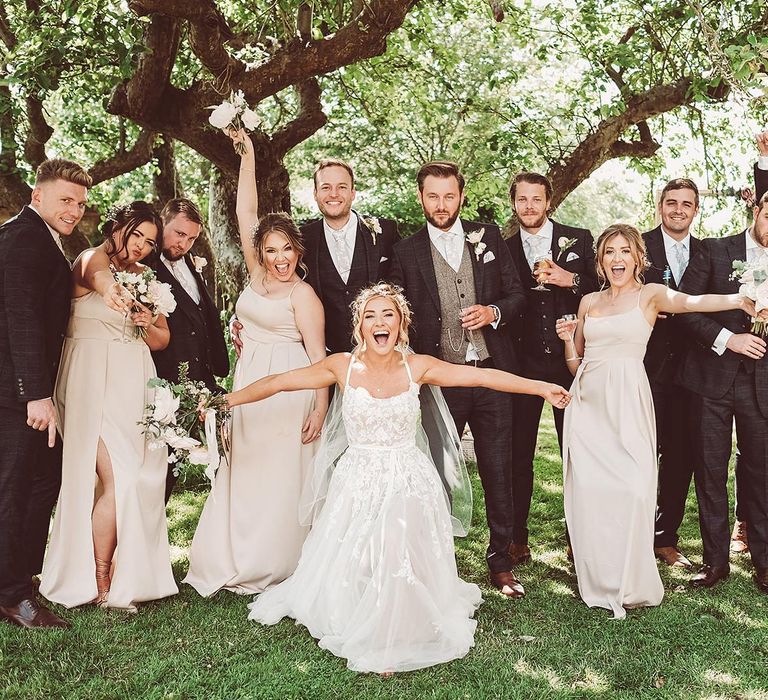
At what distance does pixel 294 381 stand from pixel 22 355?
145cm

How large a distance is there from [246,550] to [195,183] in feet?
40.5

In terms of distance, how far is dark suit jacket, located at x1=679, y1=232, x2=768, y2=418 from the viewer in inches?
193

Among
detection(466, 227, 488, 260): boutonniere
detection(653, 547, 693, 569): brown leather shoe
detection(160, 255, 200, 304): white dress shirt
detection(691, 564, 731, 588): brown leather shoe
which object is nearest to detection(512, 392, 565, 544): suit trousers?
detection(653, 547, 693, 569): brown leather shoe

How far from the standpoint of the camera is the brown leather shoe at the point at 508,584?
4.87m

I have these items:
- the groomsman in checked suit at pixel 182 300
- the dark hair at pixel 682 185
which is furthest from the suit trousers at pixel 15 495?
the dark hair at pixel 682 185

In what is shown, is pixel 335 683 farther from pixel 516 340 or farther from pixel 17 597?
pixel 516 340

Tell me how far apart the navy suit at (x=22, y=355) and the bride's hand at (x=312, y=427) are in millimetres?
1517

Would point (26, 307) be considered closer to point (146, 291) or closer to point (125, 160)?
point (146, 291)

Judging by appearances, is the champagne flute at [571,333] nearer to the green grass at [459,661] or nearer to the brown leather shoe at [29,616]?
the green grass at [459,661]

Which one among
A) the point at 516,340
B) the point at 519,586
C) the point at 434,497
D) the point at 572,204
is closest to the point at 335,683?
the point at 434,497

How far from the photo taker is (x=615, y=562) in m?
4.64

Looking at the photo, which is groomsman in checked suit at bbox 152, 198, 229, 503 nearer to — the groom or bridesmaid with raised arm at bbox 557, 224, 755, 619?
the groom

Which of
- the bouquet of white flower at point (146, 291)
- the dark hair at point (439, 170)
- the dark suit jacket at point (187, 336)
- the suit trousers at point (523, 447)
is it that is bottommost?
the suit trousers at point (523, 447)

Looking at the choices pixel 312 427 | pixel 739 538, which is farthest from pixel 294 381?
pixel 739 538
